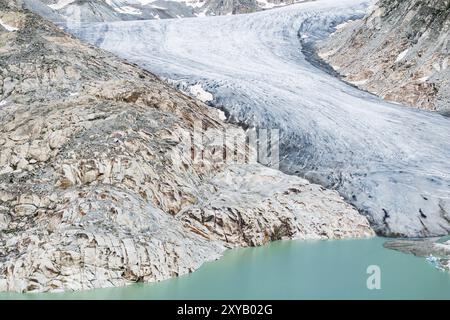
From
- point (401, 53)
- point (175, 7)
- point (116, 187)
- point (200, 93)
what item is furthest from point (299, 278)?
point (175, 7)

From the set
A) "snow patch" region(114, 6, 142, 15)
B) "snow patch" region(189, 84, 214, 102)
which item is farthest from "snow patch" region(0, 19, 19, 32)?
"snow patch" region(114, 6, 142, 15)

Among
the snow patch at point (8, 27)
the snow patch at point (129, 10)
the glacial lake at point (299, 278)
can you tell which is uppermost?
the snow patch at point (8, 27)

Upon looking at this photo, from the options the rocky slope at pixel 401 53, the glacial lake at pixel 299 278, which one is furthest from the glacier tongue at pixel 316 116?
the glacial lake at pixel 299 278

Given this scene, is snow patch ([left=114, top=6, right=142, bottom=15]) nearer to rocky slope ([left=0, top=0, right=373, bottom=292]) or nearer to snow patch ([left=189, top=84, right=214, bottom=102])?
snow patch ([left=189, top=84, right=214, bottom=102])

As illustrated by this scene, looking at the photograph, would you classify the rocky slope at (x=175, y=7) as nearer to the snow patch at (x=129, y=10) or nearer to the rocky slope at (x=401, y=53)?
the snow patch at (x=129, y=10)

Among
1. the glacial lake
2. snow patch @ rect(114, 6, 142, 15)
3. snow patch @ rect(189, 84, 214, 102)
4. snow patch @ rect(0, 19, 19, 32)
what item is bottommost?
snow patch @ rect(114, 6, 142, 15)

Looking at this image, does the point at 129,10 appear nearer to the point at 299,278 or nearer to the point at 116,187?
the point at 116,187
